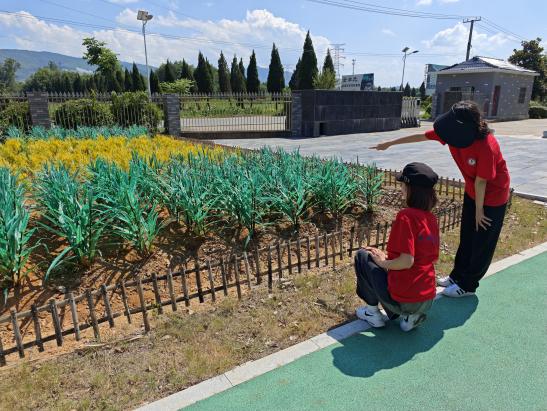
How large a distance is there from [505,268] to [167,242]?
3287 mm

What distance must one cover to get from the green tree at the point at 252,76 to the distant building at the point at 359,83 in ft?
38.4

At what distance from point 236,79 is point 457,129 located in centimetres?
5621

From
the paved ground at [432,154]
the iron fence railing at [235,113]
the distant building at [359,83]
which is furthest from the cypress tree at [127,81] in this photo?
the paved ground at [432,154]

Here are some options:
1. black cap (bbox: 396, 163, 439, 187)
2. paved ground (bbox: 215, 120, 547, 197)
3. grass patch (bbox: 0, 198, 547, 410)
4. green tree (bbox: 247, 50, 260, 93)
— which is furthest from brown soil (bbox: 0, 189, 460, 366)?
green tree (bbox: 247, 50, 260, 93)

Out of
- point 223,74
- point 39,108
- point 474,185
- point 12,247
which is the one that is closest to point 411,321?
point 474,185

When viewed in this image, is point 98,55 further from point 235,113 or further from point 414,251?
point 414,251

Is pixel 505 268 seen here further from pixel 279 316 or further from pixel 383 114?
pixel 383 114

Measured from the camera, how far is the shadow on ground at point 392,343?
241 centimetres

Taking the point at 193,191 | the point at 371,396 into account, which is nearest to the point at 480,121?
the point at 371,396

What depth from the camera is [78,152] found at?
270 inches

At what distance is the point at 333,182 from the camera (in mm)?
4785

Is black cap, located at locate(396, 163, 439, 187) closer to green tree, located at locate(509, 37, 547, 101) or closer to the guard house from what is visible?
the guard house

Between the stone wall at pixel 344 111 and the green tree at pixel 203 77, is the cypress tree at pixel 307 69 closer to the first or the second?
the green tree at pixel 203 77

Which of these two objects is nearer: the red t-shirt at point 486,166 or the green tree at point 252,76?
the red t-shirt at point 486,166
